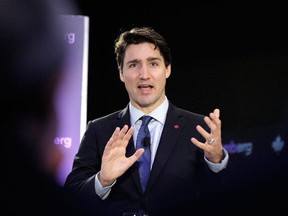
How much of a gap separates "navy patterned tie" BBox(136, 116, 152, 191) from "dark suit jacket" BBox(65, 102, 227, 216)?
35 mm

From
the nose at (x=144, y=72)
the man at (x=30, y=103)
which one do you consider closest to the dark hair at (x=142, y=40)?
the nose at (x=144, y=72)

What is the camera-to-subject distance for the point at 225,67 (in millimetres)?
3762

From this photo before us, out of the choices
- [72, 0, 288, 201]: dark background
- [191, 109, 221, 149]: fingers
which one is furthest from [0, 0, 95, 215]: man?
[191, 109, 221, 149]: fingers

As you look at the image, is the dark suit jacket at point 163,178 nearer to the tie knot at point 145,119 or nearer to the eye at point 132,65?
the tie knot at point 145,119

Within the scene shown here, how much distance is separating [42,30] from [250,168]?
6.35 feet

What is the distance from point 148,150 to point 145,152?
0.02 m

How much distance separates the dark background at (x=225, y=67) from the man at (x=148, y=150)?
1.42 metres

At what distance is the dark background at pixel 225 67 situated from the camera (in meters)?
3.68

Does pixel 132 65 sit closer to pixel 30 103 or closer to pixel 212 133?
pixel 212 133

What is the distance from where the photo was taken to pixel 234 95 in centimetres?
373

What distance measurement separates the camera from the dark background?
368 cm

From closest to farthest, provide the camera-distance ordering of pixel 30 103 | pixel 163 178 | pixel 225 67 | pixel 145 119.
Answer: pixel 163 178 → pixel 145 119 → pixel 30 103 → pixel 225 67

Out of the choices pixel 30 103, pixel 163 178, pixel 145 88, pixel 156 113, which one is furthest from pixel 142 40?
pixel 30 103

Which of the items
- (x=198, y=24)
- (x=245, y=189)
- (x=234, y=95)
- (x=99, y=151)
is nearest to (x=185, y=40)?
(x=198, y=24)
